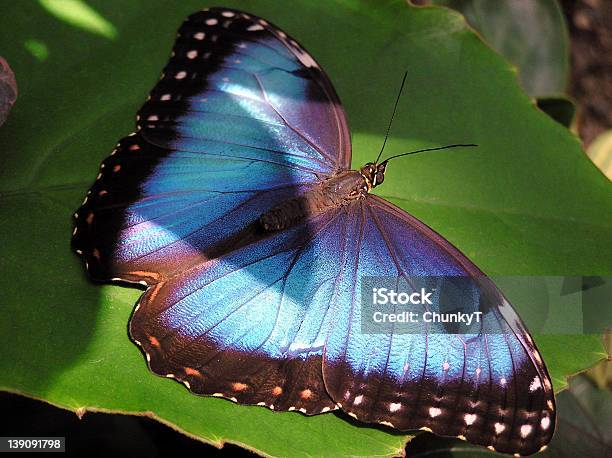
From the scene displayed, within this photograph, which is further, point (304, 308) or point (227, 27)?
point (227, 27)

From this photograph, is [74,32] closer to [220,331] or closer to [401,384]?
[220,331]

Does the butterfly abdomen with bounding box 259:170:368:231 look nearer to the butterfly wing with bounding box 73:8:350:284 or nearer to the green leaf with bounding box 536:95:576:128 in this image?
the butterfly wing with bounding box 73:8:350:284

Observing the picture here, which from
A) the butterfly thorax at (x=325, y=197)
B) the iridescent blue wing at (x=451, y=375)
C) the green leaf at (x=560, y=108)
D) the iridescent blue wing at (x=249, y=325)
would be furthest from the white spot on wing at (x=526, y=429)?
the green leaf at (x=560, y=108)

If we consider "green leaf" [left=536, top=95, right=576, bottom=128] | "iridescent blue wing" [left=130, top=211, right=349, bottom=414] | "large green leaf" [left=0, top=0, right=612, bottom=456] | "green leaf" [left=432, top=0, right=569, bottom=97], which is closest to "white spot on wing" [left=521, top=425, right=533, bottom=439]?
"large green leaf" [left=0, top=0, right=612, bottom=456]

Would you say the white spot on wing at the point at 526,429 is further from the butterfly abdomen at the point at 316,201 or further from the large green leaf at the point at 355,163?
the butterfly abdomen at the point at 316,201

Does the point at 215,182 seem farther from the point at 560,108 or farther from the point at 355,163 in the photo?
the point at 560,108

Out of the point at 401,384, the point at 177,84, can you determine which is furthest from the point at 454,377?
the point at 177,84

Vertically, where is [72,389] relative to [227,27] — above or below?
below
